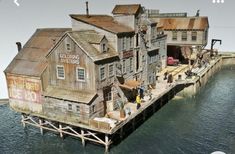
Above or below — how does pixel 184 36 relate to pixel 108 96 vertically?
above

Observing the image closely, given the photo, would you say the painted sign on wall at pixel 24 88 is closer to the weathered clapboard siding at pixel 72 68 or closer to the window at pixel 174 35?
the weathered clapboard siding at pixel 72 68

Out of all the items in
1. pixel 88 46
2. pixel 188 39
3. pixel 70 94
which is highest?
pixel 88 46

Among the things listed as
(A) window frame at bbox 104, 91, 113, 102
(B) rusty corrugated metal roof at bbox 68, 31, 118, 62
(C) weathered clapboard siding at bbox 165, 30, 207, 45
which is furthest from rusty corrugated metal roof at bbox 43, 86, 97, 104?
(C) weathered clapboard siding at bbox 165, 30, 207, 45

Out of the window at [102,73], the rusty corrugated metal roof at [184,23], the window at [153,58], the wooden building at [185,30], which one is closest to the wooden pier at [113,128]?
the window at [153,58]

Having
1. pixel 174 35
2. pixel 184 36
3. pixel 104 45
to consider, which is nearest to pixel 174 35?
pixel 174 35

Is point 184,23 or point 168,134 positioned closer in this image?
point 168,134

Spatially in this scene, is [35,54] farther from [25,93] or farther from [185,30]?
[185,30]
